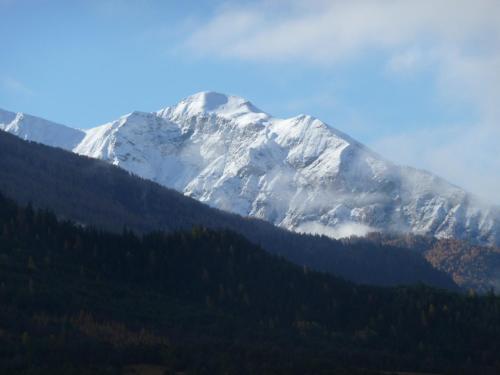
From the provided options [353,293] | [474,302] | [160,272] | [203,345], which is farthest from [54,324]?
[474,302]

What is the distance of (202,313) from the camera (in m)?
160

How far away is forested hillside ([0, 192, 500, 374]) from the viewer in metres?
118

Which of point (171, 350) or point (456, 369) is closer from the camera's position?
point (171, 350)

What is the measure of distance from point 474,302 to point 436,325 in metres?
16.5

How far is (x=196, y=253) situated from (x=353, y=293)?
30.6 meters

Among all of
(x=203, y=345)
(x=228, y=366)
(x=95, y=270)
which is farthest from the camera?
(x=95, y=270)

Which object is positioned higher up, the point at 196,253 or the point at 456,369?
the point at 196,253

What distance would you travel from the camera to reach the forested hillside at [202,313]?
387ft

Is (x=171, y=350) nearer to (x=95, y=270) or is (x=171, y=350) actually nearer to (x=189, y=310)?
(x=189, y=310)

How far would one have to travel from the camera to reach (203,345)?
128875 millimetres

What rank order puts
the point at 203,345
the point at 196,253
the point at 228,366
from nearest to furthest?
1. the point at 228,366
2. the point at 203,345
3. the point at 196,253

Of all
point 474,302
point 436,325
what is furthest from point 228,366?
point 474,302

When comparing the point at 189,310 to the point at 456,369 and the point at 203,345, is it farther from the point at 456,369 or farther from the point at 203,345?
the point at 456,369

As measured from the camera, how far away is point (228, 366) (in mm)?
112625
